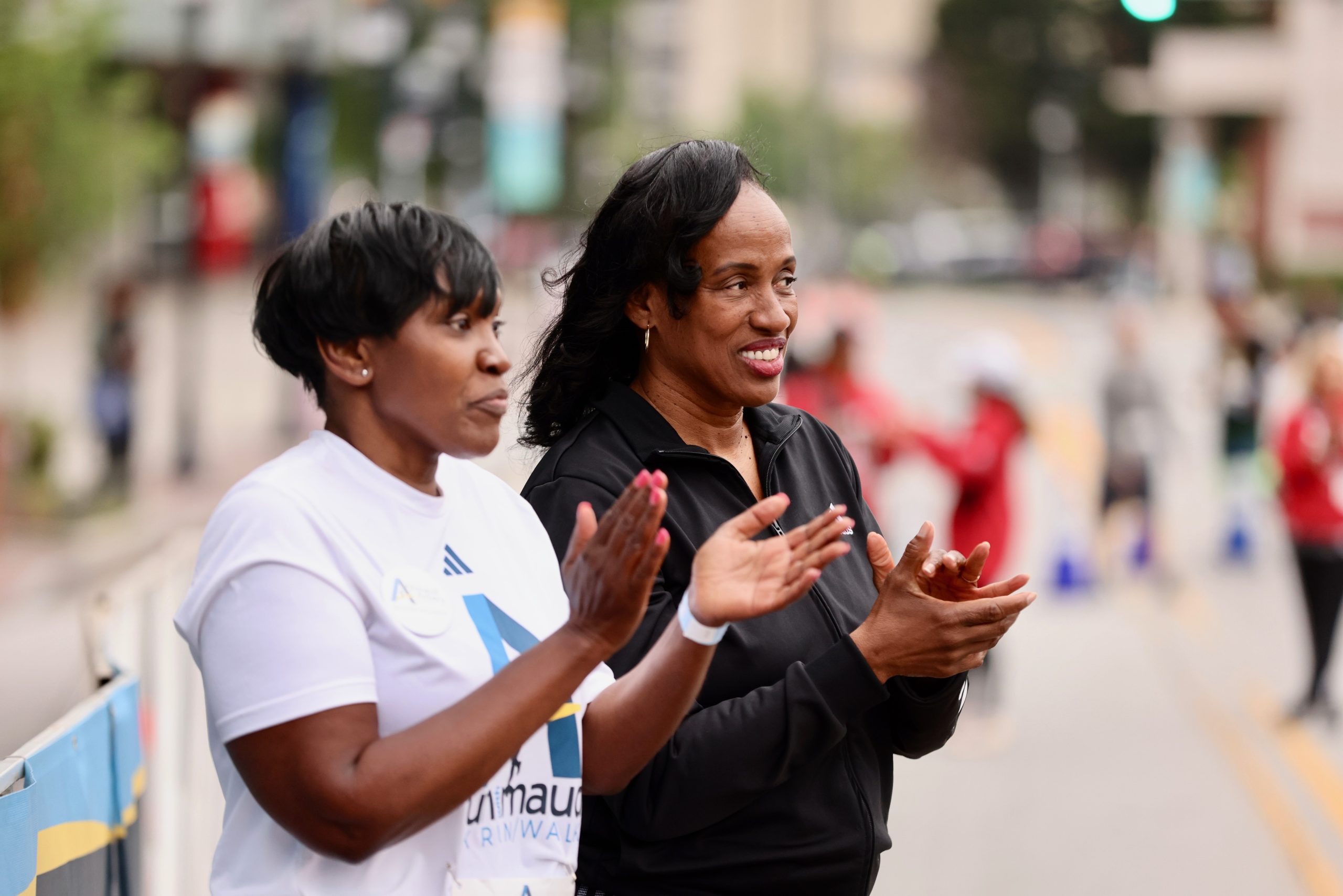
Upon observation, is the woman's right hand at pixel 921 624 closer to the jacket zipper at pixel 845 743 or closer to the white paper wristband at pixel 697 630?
the jacket zipper at pixel 845 743

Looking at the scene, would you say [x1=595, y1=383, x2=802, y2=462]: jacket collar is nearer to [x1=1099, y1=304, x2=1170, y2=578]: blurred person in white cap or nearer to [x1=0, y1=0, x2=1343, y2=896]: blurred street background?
[x1=0, y1=0, x2=1343, y2=896]: blurred street background

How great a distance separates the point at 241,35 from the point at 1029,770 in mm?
34506

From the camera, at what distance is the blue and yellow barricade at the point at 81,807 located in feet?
8.38

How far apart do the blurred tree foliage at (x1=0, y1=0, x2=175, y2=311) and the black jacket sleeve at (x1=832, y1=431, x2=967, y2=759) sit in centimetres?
1350

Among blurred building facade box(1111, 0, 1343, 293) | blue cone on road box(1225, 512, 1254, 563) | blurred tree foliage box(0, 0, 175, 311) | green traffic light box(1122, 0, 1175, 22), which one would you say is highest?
blurred building facade box(1111, 0, 1343, 293)

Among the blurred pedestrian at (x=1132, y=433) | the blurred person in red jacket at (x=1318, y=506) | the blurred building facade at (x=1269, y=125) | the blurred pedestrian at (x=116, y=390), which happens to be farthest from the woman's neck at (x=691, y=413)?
the blurred building facade at (x=1269, y=125)

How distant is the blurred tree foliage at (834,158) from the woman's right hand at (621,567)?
900 inches

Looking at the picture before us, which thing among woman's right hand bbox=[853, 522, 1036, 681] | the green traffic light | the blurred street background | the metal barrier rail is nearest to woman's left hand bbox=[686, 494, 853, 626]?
woman's right hand bbox=[853, 522, 1036, 681]

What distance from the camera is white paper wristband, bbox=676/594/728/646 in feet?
6.82

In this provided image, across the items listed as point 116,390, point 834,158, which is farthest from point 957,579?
point 834,158

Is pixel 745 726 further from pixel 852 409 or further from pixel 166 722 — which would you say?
pixel 852 409

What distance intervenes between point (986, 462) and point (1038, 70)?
67323 millimetres

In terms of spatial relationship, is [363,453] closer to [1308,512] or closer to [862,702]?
[862,702]

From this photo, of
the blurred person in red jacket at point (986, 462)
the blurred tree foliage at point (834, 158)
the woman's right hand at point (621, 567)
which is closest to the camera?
the woman's right hand at point (621, 567)
